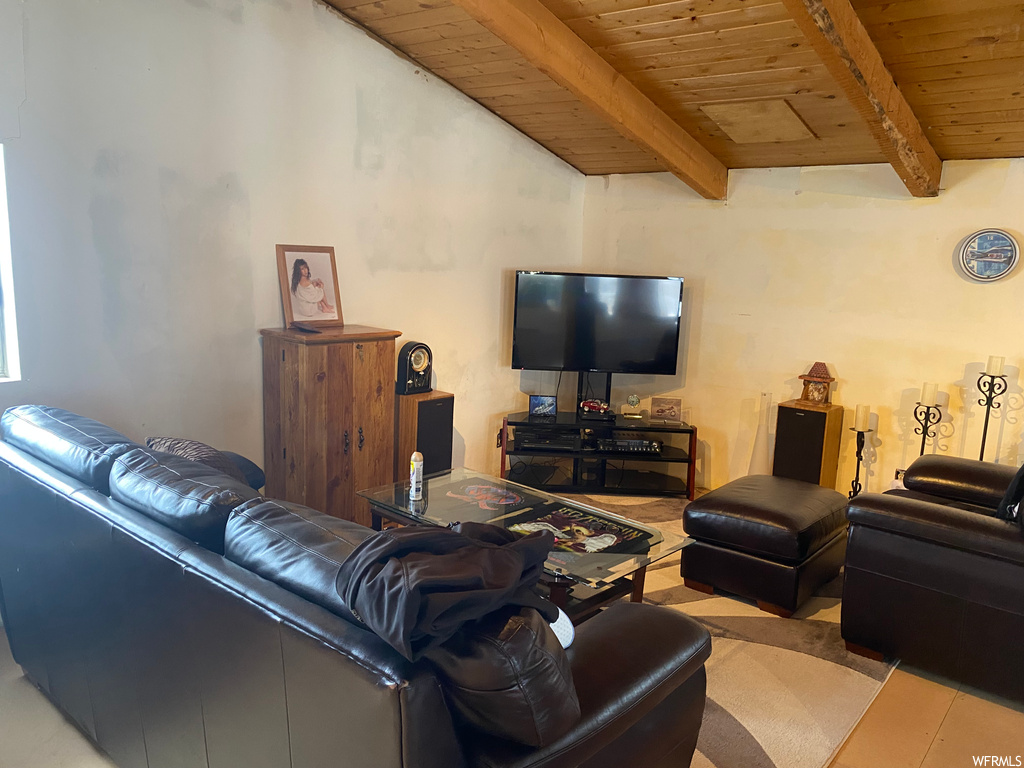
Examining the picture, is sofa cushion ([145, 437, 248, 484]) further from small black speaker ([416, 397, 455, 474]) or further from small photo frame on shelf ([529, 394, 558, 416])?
small photo frame on shelf ([529, 394, 558, 416])

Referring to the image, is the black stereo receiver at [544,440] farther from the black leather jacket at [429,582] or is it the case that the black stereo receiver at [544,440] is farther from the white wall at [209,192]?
the black leather jacket at [429,582]

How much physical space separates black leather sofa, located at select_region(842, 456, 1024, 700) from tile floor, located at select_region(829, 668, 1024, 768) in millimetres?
74

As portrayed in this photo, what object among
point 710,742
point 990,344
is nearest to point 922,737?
point 710,742

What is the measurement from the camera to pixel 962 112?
3.61 metres

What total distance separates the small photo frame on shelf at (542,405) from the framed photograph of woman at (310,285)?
165cm

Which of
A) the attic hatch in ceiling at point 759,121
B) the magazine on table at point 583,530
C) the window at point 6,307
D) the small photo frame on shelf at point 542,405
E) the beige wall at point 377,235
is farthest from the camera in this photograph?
the small photo frame on shelf at point 542,405

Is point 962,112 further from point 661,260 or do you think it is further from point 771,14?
point 661,260

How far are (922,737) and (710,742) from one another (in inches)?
28.1

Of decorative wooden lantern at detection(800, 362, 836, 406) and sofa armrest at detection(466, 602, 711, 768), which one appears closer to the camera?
sofa armrest at detection(466, 602, 711, 768)

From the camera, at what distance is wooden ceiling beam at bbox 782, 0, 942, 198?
2727 millimetres

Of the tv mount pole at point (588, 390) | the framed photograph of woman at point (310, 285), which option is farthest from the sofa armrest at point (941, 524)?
the framed photograph of woman at point (310, 285)

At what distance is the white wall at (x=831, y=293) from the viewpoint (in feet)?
13.6

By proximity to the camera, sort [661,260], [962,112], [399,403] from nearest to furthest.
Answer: [962,112] → [399,403] → [661,260]

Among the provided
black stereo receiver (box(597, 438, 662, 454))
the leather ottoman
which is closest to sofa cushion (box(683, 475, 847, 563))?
the leather ottoman
